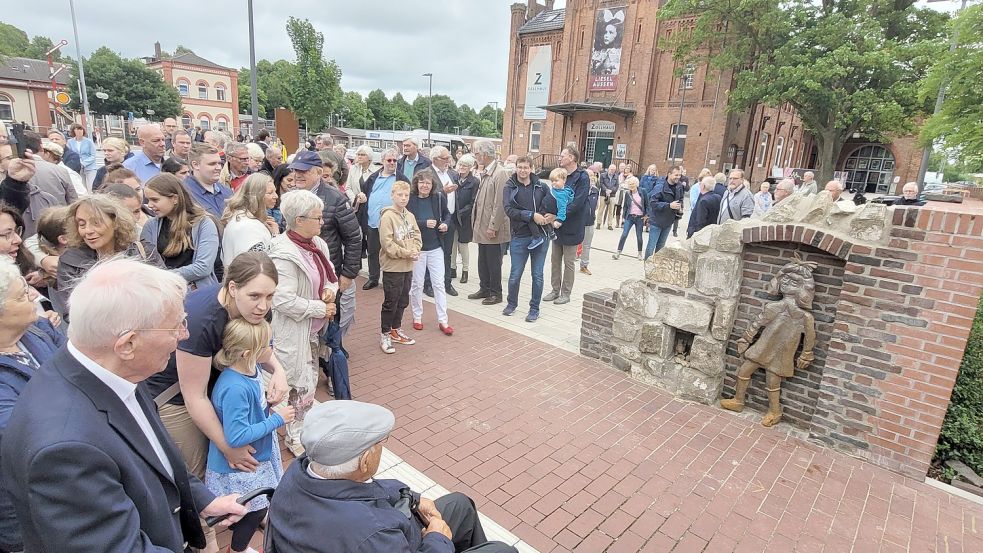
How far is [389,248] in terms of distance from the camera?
504 cm

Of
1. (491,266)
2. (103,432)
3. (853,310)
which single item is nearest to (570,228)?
(491,266)

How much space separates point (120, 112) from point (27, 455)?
53626 millimetres

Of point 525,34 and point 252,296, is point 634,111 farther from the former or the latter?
point 252,296

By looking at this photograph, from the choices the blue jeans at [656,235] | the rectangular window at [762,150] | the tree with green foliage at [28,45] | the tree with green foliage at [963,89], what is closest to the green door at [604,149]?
the rectangular window at [762,150]

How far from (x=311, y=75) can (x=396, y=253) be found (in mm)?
22335

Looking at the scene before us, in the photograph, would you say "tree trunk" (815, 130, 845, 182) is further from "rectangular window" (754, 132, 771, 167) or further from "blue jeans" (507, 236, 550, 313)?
"blue jeans" (507, 236, 550, 313)

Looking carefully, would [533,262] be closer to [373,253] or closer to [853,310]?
[373,253]

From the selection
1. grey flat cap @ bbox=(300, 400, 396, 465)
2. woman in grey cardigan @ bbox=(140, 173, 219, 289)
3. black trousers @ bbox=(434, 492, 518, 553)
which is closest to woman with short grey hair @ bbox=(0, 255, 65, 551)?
grey flat cap @ bbox=(300, 400, 396, 465)

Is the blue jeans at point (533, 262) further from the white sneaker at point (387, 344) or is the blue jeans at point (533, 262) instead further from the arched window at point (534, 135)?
the arched window at point (534, 135)

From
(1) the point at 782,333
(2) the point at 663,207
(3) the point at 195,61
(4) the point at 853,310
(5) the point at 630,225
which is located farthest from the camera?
(3) the point at 195,61

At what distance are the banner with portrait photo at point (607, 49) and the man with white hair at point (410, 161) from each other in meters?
28.6

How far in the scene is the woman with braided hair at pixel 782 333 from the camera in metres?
3.95

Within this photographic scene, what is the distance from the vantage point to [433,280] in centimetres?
593

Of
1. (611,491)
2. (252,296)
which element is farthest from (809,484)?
(252,296)
